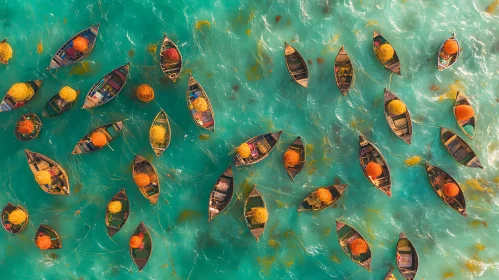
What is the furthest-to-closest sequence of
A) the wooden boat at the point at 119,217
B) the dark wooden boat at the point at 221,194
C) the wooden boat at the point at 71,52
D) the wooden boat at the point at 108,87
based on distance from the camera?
1. the wooden boat at the point at 119,217
2. the dark wooden boat at the point at 221,194
3. the wooden boat at the point at 71,52
4. the wooden boat at the point at 108,87

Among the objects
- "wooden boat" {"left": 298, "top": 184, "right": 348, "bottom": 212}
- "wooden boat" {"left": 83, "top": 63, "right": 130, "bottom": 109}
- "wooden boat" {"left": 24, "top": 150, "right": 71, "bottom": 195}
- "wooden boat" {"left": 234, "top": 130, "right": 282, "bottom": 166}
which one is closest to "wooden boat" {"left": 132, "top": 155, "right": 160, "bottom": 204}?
"wooden boat" {"left": 83, "top": 63, "right": 130, "bottom": 109}

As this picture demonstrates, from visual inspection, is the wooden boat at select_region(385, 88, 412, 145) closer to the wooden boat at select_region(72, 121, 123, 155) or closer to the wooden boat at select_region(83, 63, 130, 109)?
the wooden boat at select_region(83, 63, 130, 109)

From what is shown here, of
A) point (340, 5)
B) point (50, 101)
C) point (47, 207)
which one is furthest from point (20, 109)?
point (340, 5)

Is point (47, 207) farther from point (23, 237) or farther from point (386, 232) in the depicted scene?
point (386, 232)

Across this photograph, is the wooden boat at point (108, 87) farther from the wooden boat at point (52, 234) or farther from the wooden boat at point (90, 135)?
the wooden boat at point (52, 234)

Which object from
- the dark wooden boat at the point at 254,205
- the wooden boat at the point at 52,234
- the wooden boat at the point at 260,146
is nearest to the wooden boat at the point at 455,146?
the wooden boat at the point at 260,146

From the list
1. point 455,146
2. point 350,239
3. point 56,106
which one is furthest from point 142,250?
point 455,146
